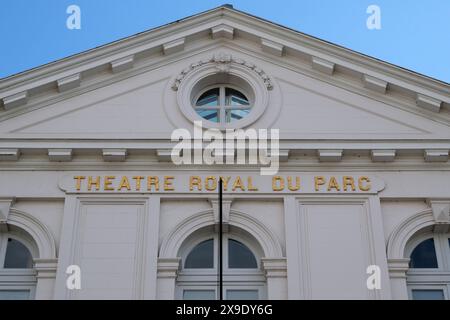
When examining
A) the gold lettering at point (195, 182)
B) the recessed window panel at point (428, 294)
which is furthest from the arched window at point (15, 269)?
the recessed window panel at point (428, 294)

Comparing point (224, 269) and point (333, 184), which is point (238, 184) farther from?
point (333, 184)

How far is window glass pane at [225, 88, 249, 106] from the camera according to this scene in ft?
57.8

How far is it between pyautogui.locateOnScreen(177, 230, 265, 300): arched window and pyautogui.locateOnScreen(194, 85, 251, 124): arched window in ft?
8.82

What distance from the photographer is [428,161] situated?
16109 mm

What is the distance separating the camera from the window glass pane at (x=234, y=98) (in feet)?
57.8

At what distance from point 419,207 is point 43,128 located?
293 inches

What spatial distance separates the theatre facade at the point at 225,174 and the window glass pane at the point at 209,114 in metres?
0.06

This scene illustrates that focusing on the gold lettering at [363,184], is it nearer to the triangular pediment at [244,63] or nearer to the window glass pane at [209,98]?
the triangular pediment at [244,63]

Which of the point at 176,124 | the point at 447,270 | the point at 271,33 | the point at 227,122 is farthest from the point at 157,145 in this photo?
the point at 447,270

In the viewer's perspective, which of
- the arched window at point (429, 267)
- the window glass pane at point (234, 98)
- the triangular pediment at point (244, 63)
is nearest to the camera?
the arched window at point (429, 267)

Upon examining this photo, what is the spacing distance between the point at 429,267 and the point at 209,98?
5.74 m

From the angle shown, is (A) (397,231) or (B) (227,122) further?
(B) (227,122)
